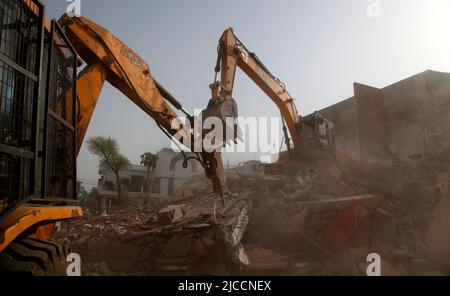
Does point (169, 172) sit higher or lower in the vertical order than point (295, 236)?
higher

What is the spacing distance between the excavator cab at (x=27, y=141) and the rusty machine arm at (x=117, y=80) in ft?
4.69

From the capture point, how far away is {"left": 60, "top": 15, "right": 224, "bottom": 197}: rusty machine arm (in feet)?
15.4

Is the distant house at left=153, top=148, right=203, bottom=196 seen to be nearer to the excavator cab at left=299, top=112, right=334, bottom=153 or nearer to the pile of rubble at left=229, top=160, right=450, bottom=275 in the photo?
the excavator cab at left=299, top=112, right=334, bottom=153

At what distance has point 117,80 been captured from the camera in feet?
17.9

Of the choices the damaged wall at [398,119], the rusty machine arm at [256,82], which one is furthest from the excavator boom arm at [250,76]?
the damaged wall at [398,119]

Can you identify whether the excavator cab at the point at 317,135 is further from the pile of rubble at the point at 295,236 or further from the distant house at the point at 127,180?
the distant house at the point at 127,180

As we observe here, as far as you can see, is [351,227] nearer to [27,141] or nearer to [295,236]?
[295,236]

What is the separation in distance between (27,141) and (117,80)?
3094 millimetres

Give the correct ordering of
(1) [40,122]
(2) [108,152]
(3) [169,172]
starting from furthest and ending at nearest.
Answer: (3) [169,172], (2) [108,152], (1) [40,122]

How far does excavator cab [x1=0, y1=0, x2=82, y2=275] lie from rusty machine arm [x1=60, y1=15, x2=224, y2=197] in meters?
1.43

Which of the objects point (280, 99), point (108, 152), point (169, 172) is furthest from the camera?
point (169, 172)

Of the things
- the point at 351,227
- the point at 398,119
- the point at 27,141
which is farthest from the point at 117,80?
the point at 398,119

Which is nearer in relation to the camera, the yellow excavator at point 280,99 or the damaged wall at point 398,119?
the yellow excavator at point 280,99

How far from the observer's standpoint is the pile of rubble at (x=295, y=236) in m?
6.34
